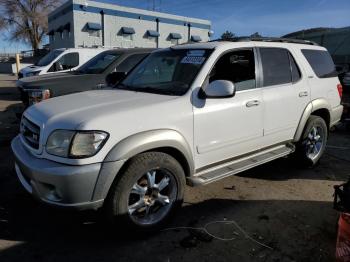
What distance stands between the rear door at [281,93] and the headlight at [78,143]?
7.54ft

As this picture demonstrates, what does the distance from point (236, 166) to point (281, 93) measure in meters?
1.23

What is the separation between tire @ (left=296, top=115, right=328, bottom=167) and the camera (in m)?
5.32

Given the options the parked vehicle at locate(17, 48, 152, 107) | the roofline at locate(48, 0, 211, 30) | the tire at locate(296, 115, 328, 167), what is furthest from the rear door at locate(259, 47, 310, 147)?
the roofline at locate(48, 0, 211, 30)

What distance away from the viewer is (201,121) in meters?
3.76

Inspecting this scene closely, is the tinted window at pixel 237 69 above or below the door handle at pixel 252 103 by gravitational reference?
above

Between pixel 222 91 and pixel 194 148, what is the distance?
66 centimetres

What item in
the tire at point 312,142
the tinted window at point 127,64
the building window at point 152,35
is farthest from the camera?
the building window at point 152,35

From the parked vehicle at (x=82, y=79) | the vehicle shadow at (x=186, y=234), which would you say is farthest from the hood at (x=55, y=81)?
the vehicle shadow at (x=186, y=234)

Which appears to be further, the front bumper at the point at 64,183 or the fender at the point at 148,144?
the fender at the point at 148,144

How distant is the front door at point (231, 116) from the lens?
12.5 feet

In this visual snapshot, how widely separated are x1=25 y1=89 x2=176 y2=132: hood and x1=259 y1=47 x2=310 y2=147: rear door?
1.51 m

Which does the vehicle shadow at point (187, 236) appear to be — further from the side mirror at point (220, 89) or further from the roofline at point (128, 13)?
the roofline at point (128, 13)

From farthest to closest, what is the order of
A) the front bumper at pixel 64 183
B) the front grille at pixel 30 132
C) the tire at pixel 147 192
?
the front grille at pixel 30 132, the tire at pixel 147 192, the front bumper at pixel 64 183

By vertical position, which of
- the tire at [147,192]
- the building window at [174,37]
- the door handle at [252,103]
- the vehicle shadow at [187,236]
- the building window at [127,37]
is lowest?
the vehicle shadow at [187,236]
